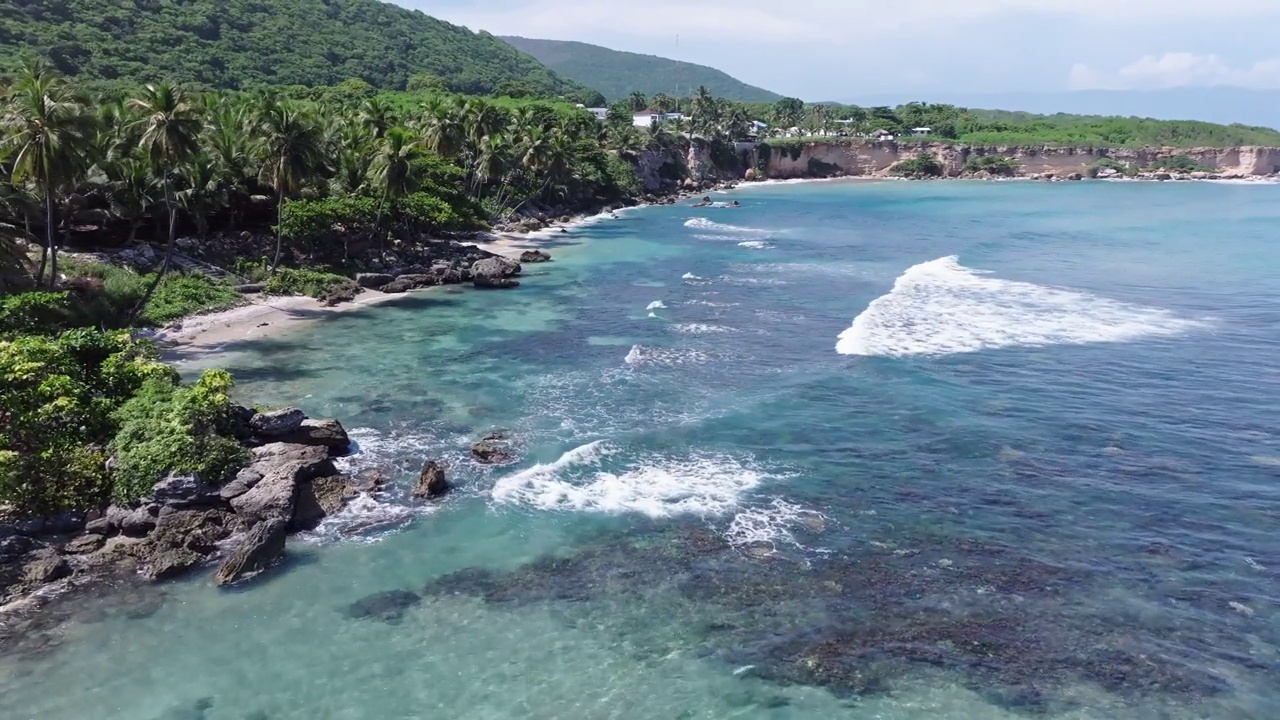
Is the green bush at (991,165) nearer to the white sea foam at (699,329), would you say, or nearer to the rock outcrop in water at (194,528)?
the white sea foam at (699,329)

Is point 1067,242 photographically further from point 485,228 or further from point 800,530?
point 800,530

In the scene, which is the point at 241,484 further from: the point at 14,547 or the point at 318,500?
the point at 14,547

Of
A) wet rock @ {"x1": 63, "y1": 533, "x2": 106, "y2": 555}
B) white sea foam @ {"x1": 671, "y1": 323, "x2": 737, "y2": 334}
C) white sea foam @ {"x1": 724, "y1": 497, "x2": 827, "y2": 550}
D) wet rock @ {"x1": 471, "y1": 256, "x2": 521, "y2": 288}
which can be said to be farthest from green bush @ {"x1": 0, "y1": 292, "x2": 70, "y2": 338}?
white sea foam @ {"x1": 671, "y1": 323, "x2": 737, "y2": 334}

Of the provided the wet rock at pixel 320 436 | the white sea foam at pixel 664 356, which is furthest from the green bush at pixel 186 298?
the white sea foam at pixel 664 356

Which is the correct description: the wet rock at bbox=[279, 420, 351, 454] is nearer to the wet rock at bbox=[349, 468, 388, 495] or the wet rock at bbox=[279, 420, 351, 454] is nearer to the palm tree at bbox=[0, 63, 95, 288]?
the wet rock at bbox=[349, 468, 388, 495]

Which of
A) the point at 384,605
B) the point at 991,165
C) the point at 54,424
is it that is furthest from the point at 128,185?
the point at 991,165
